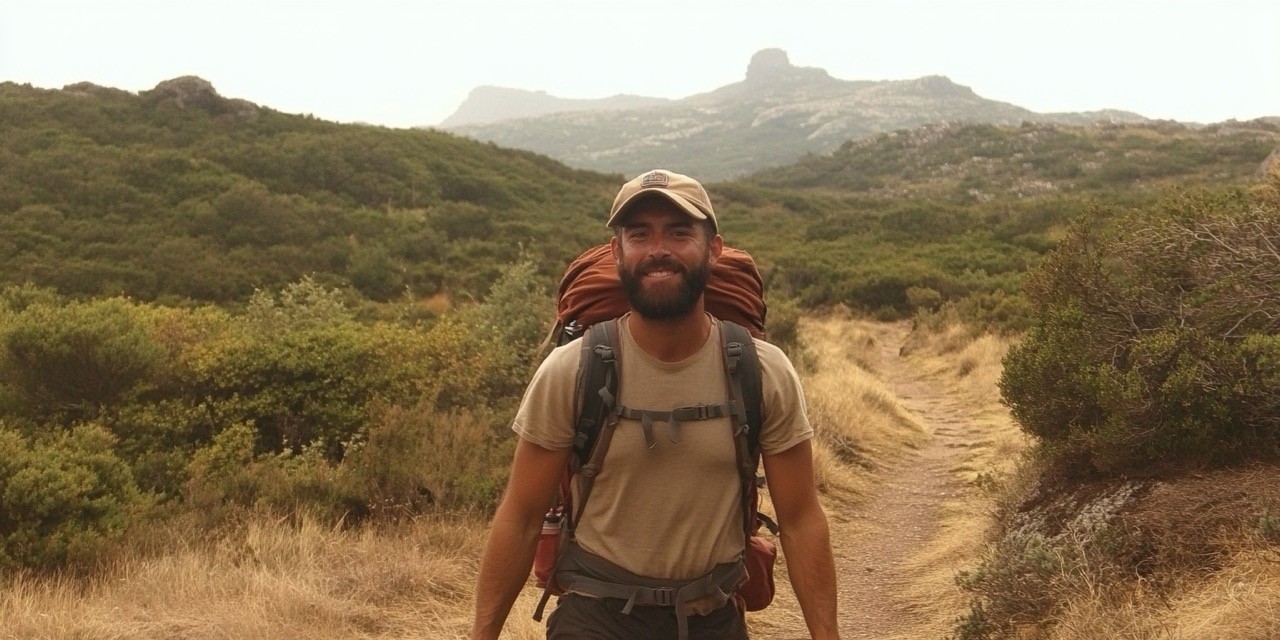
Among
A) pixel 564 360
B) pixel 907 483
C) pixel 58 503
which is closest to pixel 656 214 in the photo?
pixel 564 360

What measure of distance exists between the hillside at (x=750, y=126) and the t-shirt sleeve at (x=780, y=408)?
116m

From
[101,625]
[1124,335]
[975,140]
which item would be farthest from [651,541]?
[975,140]

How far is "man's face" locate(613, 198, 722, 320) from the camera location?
211 centimetres

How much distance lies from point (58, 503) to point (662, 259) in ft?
15.2

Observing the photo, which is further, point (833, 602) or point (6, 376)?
point (6, 376)

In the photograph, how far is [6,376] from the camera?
7.25 metres

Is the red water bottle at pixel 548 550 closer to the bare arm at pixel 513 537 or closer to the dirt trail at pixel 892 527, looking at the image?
the bare arm at pixel 513 537

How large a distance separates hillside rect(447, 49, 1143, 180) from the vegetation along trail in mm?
105363

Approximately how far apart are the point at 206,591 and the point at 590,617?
3080 millimetres

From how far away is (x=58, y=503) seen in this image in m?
5.03

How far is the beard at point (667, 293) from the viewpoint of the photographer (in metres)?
2.10

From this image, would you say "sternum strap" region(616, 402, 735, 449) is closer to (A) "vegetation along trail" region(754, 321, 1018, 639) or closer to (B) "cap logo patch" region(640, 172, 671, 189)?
(B) "cap logo patch" region(640, 172, 671, 189)

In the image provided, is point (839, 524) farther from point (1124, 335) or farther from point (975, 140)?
point (975, 140)

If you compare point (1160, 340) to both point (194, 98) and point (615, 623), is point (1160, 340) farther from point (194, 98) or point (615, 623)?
point (194, 98)
